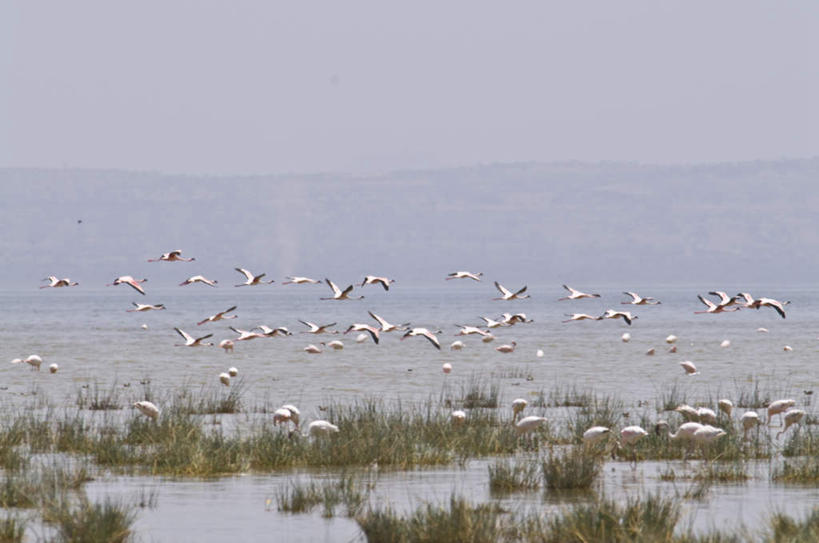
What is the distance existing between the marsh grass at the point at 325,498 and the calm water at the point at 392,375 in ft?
0.49

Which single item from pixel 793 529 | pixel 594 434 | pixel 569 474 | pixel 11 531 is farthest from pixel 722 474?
pixel 11 531

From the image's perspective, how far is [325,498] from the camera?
1271cm

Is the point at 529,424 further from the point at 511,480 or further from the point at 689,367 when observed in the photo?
the point at 689,367

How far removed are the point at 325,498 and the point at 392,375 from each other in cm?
2133

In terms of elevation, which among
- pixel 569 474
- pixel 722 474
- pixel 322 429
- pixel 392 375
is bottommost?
pixel 392 375

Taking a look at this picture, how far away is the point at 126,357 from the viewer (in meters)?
43.3

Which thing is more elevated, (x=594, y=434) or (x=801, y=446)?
(x=594, y=434)

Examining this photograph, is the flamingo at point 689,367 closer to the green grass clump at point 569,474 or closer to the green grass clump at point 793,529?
the green grass clump at point 569,474

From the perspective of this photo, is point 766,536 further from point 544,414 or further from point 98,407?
point 98,407

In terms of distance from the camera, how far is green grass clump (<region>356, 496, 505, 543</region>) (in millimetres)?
10711

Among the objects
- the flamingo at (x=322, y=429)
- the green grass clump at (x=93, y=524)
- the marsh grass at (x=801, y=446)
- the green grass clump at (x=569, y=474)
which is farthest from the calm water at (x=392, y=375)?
the marsh grass at (x=801, y=446)

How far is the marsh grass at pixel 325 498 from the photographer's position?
1262cm

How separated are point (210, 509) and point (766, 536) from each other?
5.37 meters

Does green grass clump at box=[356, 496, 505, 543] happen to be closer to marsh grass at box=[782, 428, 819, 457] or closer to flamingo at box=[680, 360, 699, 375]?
marsh grass at box=[782, 428, 819, 457]
